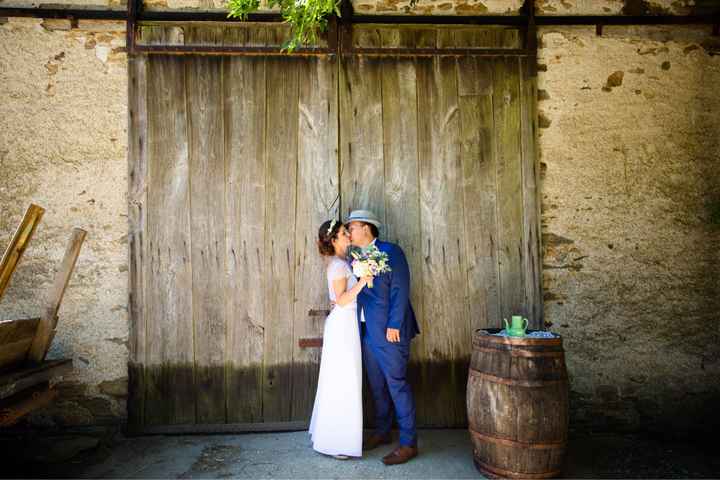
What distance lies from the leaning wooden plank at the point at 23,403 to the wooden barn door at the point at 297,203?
694 millimetres

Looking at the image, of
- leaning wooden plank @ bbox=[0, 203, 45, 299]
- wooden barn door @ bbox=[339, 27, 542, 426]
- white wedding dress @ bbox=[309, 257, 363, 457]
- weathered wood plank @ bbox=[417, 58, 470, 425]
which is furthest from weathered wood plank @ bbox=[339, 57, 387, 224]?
leaning wooden plank @ bbox=[0, 203, 45, 299]

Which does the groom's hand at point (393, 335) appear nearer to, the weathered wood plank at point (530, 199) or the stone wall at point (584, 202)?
the weathered wood plank at point (530, 199)

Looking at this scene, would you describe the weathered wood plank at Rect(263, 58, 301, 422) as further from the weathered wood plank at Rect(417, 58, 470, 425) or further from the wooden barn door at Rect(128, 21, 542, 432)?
the weathered wood plank at Rect(417, 58, 470, 425)

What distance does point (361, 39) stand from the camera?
4277mm

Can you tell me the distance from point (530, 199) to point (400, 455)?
2294mm

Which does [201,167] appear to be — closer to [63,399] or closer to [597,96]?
[63,399]

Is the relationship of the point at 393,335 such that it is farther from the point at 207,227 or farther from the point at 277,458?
the point at 207,227

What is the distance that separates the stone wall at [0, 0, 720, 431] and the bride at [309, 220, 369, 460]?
1.70m

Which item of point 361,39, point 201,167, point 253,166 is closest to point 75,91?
point 201,167

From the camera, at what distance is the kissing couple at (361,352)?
355 centimetres

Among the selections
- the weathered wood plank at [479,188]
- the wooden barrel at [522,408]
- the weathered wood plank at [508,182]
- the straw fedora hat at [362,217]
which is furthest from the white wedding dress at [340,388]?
the weathered wood plank at [508,182]

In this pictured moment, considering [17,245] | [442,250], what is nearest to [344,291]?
[442,250]

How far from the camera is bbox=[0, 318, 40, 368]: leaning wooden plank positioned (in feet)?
9.84

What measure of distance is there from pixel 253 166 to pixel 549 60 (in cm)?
268
